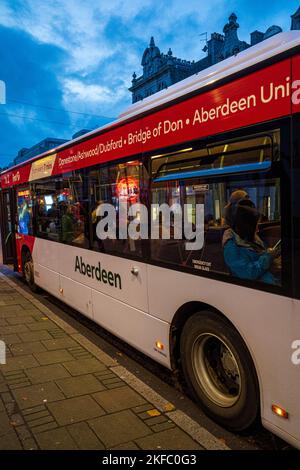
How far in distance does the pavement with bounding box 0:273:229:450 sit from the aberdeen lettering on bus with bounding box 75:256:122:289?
86cm

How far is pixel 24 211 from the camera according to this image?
860cm

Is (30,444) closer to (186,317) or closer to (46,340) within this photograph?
(186,317)

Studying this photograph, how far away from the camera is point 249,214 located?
2828mm

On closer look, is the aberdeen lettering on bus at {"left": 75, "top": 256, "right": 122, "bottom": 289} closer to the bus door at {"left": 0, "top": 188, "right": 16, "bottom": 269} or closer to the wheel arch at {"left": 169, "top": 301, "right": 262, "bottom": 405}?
the wheel arch at {"left": 169, "top": 301, "right": 262, "bottom": 405}

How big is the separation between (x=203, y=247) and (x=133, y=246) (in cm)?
120

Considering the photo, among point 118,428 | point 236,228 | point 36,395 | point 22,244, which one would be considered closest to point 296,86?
point 236,228

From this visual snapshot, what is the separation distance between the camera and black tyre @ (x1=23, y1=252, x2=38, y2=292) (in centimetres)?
835

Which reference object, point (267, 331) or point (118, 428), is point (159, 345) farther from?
point (267, 331)

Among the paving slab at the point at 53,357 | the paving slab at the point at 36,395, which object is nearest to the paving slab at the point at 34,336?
the paving slab at the point at 53,357

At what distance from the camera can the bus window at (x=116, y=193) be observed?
13.8ft

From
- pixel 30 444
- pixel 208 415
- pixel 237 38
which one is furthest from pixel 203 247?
pixel 237 38

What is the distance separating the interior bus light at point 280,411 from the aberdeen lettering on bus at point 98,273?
233 centimetres

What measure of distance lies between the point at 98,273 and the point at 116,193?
1.14 meters

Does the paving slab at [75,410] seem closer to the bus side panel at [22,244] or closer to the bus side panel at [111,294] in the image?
the bus side panel at [111,294]
